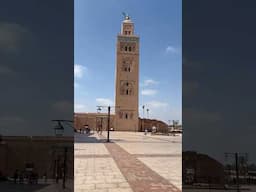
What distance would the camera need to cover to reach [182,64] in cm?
434

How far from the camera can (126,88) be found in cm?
6341

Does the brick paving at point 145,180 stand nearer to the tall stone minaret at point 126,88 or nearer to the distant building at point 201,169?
the distant building at point 201,169

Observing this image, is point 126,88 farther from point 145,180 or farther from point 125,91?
point 145,180

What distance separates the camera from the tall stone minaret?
6294 centimetres

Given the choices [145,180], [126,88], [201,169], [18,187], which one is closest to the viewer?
[18,187]

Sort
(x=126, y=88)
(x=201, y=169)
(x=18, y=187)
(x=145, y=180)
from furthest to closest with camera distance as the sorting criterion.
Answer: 1. (x=126, y=88)
2. (x=145, y=180)
3. (x=201, y=169)
4. (x=18, y=187)

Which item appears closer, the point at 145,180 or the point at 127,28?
the point at 145,180

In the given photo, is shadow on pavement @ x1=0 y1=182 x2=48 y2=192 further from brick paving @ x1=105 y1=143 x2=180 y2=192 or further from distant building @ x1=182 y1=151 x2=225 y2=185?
brick paving @ x1=105 y1=143 x2=180 y2=192

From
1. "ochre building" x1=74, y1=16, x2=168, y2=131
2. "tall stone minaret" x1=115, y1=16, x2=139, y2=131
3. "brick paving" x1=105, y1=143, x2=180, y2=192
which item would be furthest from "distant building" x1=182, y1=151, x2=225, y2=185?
"tall stone minaret" x1=115, y1=16, x2=139, y2=131

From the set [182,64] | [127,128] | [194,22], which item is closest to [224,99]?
[182,64]

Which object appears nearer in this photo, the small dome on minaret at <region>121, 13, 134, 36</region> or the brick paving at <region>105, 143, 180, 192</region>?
the brick paving at <region>105, 143, 180, 192</region>

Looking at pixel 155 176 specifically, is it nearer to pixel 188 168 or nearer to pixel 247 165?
pixel 188 168

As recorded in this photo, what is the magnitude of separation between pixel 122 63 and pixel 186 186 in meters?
60.5

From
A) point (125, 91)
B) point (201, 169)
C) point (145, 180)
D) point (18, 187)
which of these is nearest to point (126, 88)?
point (125, 91)
